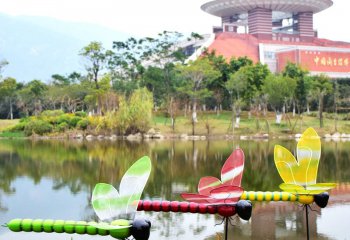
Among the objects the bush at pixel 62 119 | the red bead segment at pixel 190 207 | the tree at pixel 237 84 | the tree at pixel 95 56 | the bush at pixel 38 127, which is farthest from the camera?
the tree at pixel 95 56

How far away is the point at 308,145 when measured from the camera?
682 centimetres

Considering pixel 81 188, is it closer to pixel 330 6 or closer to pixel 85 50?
pixel 85 50

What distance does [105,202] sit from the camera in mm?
5375

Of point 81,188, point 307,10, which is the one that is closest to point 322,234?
point 81,188

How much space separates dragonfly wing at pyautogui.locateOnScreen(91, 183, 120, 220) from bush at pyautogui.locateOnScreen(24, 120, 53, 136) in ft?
111

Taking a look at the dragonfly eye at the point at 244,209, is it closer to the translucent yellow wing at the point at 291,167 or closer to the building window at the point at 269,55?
the translucent yellow wing at the point at 291,167

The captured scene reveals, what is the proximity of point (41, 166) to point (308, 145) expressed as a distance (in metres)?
15.4

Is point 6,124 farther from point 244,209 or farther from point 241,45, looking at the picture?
point 244,209

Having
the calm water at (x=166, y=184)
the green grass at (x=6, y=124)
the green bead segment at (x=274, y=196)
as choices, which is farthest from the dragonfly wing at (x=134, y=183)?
the green grass at (x=6, y=124)

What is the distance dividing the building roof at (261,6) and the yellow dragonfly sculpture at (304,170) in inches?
2281

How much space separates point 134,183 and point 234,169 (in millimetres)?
1312

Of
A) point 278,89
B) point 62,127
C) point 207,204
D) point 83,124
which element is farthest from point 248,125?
point 207,204

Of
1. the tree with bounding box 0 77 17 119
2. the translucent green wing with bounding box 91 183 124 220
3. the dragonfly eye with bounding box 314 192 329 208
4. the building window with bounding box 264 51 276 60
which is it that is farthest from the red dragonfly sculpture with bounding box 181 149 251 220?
the building window with bounding box 264 51 276 60

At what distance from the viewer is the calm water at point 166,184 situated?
9.57m
